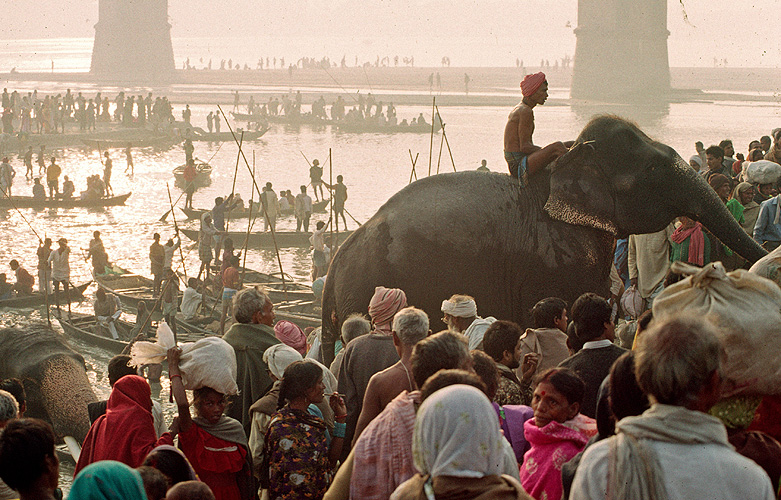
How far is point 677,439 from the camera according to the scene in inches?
113

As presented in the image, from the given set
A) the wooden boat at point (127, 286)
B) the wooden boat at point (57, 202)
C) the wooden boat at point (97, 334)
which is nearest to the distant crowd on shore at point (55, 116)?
the wooden boat at point (57, 202)

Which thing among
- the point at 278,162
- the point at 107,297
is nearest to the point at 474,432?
the point at 107,297

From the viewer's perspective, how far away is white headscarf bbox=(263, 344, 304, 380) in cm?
533

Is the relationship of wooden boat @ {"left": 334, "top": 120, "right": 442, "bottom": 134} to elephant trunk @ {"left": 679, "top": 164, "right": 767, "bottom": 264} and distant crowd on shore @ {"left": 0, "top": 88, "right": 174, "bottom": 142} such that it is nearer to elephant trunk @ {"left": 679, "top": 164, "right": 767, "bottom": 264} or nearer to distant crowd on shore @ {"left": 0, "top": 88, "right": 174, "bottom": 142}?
distant crowd on shore @ {"left": 0, "top": 88, "right": 174, "bottom": 142}

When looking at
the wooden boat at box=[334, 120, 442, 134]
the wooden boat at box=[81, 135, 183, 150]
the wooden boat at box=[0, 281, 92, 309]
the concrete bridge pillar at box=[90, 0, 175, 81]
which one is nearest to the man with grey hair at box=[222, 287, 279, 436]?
the wooden boat at box=[0, 281, 92, 309]

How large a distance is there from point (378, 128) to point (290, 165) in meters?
14.1

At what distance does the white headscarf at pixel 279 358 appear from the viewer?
5332 mm

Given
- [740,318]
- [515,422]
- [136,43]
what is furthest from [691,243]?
[136,43]

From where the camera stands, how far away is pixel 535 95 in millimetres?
7801

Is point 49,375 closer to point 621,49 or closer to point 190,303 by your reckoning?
point 190,303

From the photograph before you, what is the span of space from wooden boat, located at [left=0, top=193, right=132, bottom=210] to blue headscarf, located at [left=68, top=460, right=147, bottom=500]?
90.0 feet

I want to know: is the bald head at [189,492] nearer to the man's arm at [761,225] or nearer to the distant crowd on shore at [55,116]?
the man's arm at [761,225]

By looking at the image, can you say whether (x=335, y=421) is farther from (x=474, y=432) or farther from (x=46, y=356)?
(x=46, y=356)

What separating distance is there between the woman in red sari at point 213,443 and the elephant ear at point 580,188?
3.98 metres
